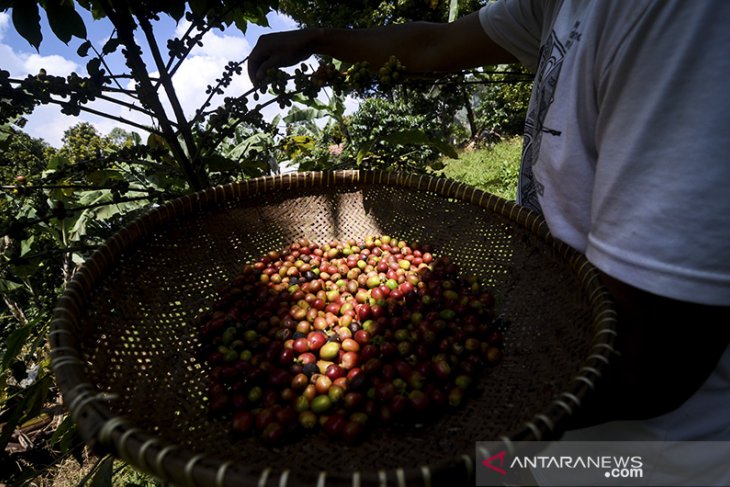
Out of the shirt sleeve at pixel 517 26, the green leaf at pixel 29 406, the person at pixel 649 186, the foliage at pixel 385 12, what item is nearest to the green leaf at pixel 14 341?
the green leaf at pixel 29 406

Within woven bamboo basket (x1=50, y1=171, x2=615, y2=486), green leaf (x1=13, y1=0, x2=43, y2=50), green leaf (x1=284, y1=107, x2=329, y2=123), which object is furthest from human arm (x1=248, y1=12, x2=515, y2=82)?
green leaf (x1=284, y1=107, x2=329, y2=123)

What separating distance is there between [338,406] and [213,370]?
49 centimetres

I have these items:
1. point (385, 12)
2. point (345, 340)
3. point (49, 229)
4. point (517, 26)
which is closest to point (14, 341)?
point (345, 340)

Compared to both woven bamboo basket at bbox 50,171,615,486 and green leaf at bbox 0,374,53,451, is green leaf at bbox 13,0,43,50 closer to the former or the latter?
woven bamboo basket at bbox 50,171,615,486

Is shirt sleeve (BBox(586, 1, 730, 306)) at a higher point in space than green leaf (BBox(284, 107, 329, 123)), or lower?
lower

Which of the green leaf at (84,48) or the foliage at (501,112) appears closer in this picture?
the green leaf at (84,48)

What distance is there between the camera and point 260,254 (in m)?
2.12

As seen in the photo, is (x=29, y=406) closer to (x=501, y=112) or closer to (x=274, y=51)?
(x=274, y=51)

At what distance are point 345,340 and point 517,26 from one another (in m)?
1.36

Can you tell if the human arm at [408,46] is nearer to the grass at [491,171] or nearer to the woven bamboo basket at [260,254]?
the woven bamboo basket at [260,254]

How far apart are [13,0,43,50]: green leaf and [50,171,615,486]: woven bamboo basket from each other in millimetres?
634

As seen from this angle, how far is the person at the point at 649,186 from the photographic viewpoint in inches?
27.0

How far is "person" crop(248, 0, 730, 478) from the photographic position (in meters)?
0.68

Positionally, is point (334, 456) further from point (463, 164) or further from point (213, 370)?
point (463, 164)
